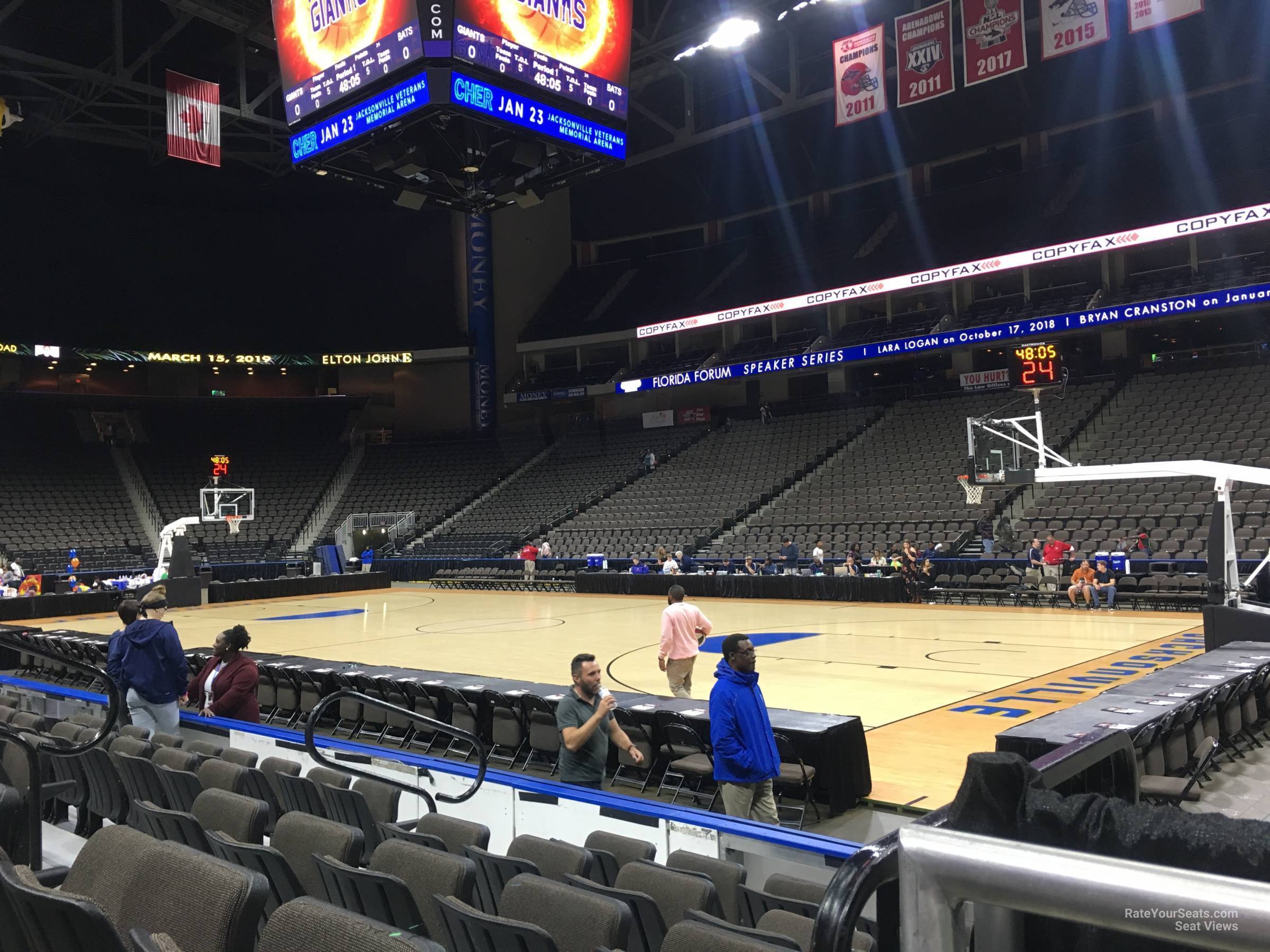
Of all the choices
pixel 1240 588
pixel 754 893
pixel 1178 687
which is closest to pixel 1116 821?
pixel 754 893

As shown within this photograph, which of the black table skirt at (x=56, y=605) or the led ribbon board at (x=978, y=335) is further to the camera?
the led ribbon board at (x=978, y=335)

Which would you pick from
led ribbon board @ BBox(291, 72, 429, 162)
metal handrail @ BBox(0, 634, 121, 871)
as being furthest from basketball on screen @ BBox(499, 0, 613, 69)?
metal handrail @ BBox(0, 634, 121, 871)

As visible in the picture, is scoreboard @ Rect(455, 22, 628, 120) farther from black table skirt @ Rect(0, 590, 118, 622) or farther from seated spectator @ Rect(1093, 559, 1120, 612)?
black table skirt @ Rect(0, 590, 118, 622)

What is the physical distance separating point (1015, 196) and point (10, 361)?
3654cm

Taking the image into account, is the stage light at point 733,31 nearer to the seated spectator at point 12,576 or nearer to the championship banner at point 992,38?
the championship banner at point 992,38

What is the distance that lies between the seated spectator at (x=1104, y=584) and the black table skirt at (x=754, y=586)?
13.5 feet

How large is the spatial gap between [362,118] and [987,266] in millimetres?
18453

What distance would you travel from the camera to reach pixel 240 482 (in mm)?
38438

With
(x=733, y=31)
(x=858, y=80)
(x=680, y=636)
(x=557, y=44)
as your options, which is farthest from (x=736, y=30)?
(x=680, y=636)

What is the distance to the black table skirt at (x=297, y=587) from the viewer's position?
1060 inches

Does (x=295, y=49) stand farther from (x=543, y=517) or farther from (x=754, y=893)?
(x=543, y=517)

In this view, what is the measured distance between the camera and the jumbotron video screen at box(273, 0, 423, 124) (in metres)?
13.3

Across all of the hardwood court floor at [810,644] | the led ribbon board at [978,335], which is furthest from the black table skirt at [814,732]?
the led ribbon board at [978,335]

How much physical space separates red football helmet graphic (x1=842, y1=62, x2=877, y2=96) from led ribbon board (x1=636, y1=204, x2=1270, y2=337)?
8.36m
